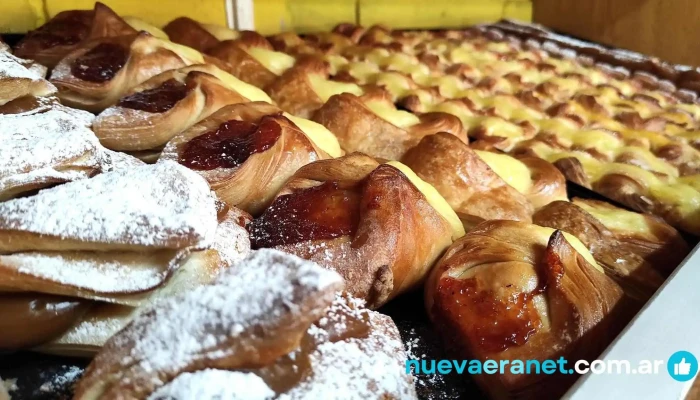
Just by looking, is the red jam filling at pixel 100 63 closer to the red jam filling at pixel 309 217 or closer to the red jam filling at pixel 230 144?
the red jam filling at pixel 230 144

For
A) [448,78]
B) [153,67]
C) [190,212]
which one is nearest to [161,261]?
[190,212]

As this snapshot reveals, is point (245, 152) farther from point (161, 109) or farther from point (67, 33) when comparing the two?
point (67, 33)

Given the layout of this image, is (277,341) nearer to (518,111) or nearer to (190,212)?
(190,212)

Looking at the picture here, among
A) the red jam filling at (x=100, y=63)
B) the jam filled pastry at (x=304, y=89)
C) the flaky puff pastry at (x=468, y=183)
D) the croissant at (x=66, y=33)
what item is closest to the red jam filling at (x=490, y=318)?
the flaky puff pastry at (x=468, y=183)

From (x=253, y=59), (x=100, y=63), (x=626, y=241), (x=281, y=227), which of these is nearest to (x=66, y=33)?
(x=100, y=63)

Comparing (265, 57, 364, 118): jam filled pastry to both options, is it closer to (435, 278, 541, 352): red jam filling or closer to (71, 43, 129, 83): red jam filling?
(71, 43, 129, 83): red jam filling

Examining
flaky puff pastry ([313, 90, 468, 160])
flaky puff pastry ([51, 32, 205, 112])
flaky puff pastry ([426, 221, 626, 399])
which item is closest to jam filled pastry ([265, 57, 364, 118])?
flaky puff pastry ([313, 90, 468, 160])

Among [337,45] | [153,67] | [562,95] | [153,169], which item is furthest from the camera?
[337,45]
